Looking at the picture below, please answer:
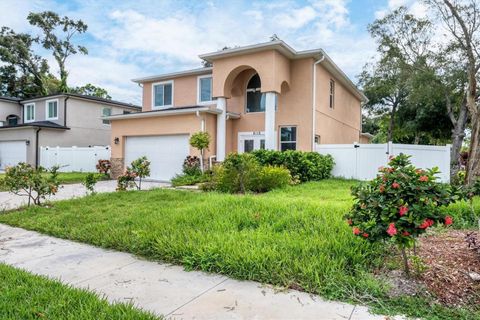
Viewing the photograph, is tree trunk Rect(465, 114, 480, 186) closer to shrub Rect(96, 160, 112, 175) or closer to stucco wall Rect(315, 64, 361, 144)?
stucco wall Rect(315, 64, 361, 144)

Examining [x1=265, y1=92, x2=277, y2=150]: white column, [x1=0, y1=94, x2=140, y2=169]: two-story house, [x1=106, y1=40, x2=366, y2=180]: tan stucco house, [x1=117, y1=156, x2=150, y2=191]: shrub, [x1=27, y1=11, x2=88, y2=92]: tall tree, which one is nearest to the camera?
[x1=117, y1=156, x2=150, y2=191]: shrub

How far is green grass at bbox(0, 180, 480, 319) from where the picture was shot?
3123 mm

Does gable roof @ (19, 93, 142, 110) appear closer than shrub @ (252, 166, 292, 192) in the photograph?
No

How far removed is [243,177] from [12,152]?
20891 mm

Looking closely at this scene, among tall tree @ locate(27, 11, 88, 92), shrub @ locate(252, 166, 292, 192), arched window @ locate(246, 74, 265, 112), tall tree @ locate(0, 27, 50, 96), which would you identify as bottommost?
shrub @ locate(252, 166, 292, 192)

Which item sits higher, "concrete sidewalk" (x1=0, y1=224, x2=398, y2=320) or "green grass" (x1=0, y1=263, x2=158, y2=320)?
"green grass" (x1=0, y1=263, x2=158, y2=320)

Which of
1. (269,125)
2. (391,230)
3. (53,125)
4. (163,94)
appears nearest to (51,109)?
(53,125)

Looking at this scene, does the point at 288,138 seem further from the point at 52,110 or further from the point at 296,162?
the point at 52,110

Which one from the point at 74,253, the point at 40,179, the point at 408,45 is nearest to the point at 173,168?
the point at 40,179

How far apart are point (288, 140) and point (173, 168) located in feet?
18.2

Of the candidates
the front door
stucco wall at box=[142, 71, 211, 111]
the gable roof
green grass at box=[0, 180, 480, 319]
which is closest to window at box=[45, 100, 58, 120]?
the gable roof

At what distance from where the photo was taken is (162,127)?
48.8 feet

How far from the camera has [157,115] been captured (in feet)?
48.6

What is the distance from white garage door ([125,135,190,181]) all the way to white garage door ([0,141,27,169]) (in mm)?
10785
